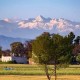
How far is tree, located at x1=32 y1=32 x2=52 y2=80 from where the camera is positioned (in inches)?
1875

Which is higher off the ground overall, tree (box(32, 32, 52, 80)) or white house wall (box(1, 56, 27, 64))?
white house wall (box(1, 56, 27, 64))

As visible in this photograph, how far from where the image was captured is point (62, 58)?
158 ft

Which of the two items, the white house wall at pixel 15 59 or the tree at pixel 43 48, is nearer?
the tree at pixel 43 48

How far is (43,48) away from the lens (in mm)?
47750

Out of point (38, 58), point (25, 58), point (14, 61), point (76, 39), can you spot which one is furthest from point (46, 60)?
point (76, 39)

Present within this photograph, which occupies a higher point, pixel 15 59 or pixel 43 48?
pixel 15 59

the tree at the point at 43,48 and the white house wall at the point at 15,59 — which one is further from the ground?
the white house wall at the point at 15,59

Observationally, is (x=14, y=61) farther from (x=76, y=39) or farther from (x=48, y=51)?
(x=48, y=51)

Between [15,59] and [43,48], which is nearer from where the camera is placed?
[43,48]

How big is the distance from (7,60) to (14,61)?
4.65 m

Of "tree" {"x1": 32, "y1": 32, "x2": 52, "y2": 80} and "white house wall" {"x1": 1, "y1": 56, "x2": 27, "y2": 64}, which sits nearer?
"tree" {"x1": 32, "y1": 32, "x2": 52, "y2": 80}

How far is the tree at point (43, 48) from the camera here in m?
47.6

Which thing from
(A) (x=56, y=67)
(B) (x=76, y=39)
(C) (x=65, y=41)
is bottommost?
(A) (x=56, y=67)

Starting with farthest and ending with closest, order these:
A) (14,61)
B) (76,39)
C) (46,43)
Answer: (76,39) < (14,61) < (46,43)
